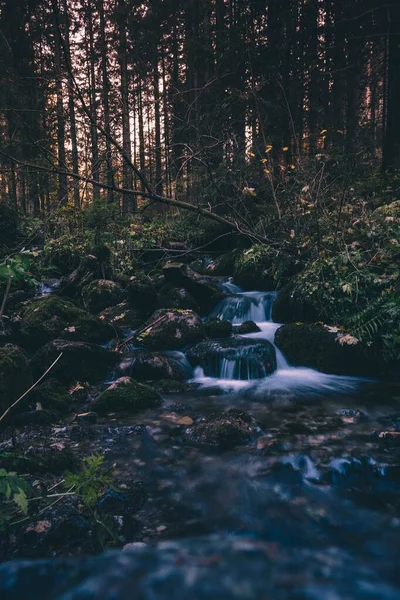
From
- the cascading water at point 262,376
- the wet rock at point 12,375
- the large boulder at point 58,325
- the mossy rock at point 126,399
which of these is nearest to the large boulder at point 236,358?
the cascading water at point 262,376

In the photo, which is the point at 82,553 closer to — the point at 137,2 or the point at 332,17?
the point at 332,17

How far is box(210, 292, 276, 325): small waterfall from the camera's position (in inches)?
425

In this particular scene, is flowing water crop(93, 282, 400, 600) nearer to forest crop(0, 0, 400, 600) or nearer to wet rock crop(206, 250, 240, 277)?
forest crop(0, 0, 400, 600)

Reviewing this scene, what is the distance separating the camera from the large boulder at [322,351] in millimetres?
7766

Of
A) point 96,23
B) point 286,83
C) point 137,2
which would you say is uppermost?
point 96,23

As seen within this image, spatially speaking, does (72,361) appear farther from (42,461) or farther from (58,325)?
(42,461)

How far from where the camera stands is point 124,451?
5.32 m

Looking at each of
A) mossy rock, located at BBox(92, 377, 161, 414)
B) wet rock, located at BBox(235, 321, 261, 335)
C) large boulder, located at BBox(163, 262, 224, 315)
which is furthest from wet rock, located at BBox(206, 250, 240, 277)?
mossy rock, located at BBox(92, 377, 161, 414)

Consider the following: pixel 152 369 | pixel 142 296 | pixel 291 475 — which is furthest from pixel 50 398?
pixel 142 296

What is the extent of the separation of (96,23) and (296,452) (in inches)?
1023

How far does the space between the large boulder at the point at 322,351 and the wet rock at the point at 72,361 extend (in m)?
3.79

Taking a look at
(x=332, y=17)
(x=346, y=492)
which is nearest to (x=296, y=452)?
(x=346, y=492)

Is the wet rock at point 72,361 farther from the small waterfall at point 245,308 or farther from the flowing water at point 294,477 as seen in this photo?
the small waterfall at point 245,308

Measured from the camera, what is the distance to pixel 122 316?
35.1 ft
